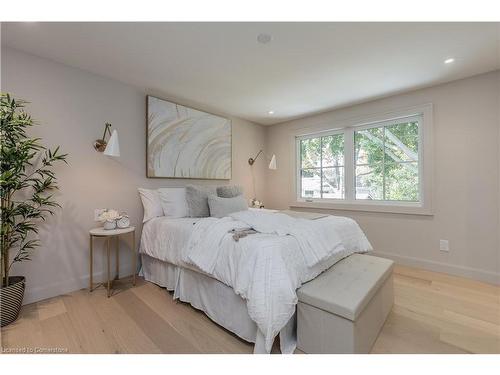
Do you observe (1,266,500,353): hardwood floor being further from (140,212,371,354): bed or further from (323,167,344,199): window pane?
(323,167,344,199): window pane

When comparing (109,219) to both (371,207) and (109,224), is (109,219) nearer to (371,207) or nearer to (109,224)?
(109,224)

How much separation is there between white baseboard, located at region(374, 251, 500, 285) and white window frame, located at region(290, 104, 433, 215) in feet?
2.02

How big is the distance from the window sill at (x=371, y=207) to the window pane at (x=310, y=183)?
0.20 meters

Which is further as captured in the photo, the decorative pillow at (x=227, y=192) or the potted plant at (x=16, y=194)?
the decorative pillow at (x=227, y=192)

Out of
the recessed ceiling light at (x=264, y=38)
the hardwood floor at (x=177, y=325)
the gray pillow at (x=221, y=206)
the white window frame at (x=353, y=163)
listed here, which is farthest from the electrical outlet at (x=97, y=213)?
the white window frame at (x=353, y=163)

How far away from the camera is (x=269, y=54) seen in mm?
2068

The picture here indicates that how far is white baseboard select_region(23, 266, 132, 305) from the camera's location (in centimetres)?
204

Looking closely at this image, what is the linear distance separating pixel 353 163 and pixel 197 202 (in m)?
2.44

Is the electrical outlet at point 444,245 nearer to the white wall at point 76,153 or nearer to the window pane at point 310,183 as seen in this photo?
the window pane at point 310,183

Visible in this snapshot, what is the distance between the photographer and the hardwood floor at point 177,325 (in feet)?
4.91

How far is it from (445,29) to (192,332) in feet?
9.75

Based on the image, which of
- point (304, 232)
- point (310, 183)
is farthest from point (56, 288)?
point (310, 183)

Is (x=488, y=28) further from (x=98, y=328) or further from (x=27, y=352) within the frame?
(x=27, y=352)
